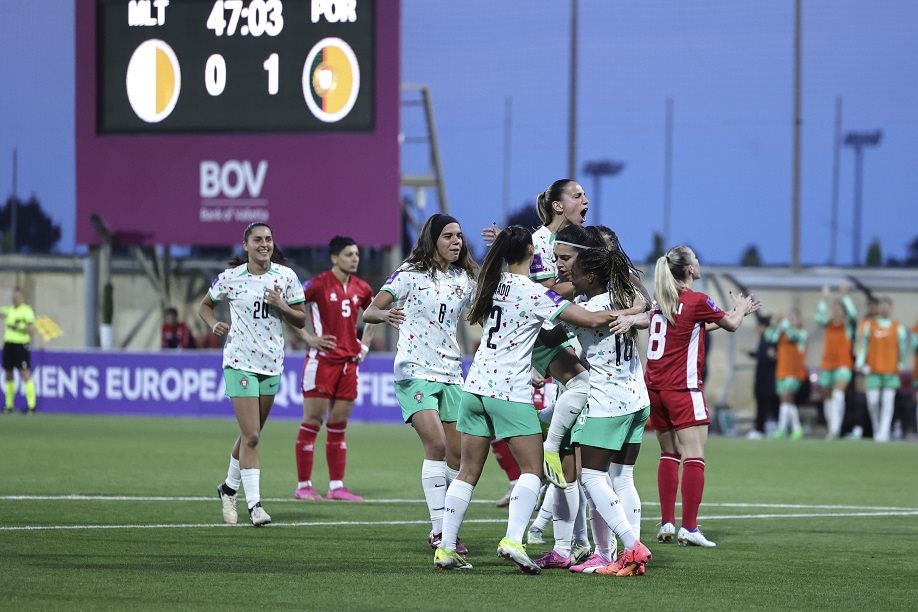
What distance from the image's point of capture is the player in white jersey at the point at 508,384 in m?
8.58

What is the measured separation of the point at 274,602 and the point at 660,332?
4.13 m

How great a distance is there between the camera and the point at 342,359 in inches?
549

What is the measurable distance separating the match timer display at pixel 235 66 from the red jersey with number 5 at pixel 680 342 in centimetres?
1673

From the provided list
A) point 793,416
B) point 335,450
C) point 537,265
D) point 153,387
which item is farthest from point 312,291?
point 153,387

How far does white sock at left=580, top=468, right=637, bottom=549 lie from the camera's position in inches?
338

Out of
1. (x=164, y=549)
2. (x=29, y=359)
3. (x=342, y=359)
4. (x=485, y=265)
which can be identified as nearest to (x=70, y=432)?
(x=29, y=359)

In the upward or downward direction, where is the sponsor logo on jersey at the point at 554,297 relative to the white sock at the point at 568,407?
upward

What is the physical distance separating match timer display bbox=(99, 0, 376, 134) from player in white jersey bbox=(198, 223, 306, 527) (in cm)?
1544

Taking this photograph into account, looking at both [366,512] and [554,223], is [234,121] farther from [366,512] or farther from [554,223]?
[554,223]

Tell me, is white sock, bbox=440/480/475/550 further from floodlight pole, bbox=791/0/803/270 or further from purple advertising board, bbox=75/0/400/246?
floodlight pole, bbox=791/0/803/270

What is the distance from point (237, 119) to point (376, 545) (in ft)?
60.7

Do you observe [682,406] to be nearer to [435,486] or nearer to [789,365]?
[435,486]

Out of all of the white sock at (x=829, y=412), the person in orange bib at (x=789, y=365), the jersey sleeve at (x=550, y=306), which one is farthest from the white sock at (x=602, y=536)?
the white sock at (x=829, y=412)

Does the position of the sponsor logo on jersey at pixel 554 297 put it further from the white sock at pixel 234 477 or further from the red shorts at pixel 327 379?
the red shorts at pixel 327 379
